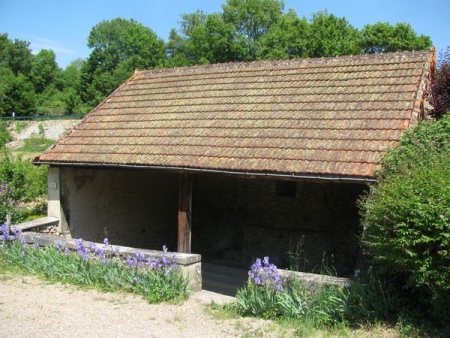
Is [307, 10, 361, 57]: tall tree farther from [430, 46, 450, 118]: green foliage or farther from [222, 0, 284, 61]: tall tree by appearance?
[430, 46, 450, 118]: green foliage

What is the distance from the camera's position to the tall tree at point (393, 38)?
106 ft

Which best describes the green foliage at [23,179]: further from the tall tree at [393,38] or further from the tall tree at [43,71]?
the tall tree at [43,71]

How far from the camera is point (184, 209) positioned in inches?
340

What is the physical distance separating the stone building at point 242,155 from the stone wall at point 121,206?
0.10ft

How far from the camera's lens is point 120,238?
11.8 meters

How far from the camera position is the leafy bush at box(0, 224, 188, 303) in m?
7.14

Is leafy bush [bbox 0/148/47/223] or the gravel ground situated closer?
the gravel ground

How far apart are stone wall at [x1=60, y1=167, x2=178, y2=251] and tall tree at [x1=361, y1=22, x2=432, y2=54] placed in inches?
975

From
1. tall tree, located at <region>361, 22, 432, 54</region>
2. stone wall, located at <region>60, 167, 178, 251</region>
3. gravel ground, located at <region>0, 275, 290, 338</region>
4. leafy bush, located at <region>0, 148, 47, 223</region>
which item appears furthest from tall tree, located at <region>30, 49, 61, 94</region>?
gravel ground, located at <region>0, 275, 290, 338</region>

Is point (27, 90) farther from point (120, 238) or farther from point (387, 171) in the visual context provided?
point (387, 171)

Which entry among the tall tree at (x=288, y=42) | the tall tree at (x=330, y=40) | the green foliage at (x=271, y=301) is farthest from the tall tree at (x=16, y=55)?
the green foliage at (x=271, y=301)

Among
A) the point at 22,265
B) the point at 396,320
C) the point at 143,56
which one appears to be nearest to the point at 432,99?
the point at 396,320

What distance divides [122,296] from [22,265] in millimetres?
2561

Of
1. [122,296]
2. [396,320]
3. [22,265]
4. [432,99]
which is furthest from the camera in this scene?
[432,99]
